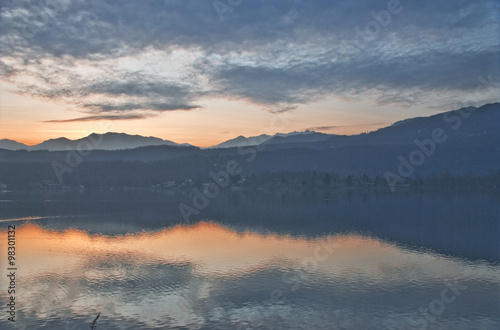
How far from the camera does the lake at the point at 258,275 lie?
83.3ft

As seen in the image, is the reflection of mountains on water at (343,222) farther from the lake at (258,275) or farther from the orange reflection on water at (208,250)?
the orange reflection on water at (208,250)

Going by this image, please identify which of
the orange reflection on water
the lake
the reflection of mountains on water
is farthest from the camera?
the reflection of mountains on water

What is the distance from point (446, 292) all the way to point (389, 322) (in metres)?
8.65

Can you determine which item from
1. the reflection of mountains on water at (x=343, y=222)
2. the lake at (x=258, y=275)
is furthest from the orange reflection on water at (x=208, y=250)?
the reflection of mountains on water at (x=343, y=222)

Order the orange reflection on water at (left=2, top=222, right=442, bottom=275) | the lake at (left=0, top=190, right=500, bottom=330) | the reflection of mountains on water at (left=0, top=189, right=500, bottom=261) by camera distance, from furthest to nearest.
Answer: the reflection of mountains on water at (left=0, top=189, right=500, bottom=261)
the orange reflection on water at (left=2, top=222, right=442, bottom=275)
the lake at (left=0, top=190, right=500, bottom=330)

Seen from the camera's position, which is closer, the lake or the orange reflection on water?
the lake

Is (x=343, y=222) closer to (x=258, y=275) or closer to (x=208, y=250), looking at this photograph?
(x=208, y=250)

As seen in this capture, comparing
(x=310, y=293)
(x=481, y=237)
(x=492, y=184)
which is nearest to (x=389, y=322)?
(x=310, y=293)

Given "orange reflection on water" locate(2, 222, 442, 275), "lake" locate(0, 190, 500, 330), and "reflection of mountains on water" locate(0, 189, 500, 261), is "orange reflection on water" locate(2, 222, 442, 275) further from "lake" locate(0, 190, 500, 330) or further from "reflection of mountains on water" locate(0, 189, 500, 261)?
"reflection of mountains on water" locate(0, 189, 500, 261)

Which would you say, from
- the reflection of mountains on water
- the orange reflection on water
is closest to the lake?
the orange reflection on water

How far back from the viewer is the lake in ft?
83.3

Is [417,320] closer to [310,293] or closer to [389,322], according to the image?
[389,322]

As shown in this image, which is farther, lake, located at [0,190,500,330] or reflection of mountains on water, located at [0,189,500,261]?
reflection of mountains on water, located at [0,189,500,261]

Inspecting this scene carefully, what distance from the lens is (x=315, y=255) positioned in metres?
43.7
